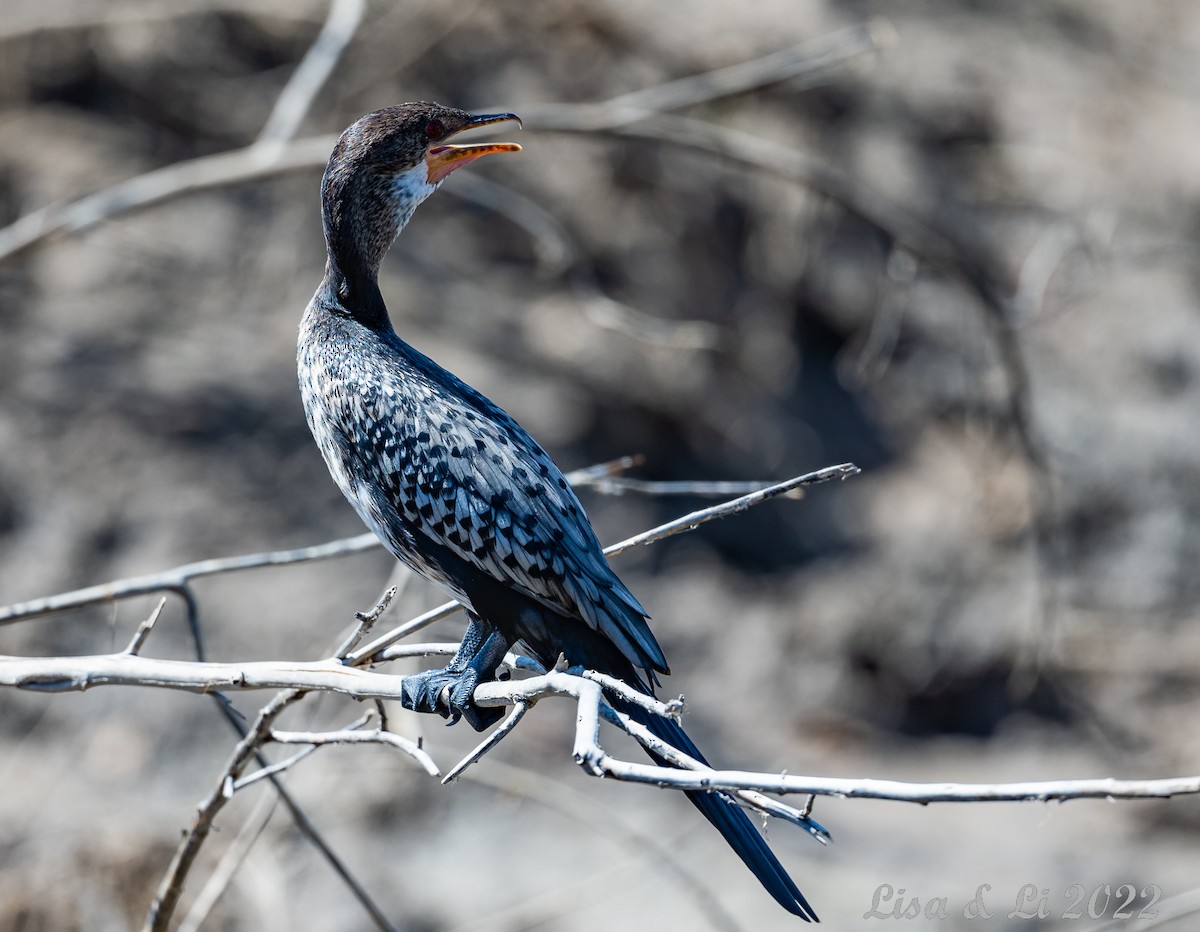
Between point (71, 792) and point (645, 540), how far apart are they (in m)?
4.61

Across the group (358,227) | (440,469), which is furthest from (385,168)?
(440,469)

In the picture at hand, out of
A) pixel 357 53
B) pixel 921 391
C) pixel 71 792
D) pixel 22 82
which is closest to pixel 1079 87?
pixel 921 391

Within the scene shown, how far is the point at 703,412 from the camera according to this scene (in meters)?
7.27

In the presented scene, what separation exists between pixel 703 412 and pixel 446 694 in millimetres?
4735

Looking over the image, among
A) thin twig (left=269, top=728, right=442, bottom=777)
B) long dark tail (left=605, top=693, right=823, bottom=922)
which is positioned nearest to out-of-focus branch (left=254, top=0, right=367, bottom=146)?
thin twig (left=269, top=728, right=442, bottom=777)

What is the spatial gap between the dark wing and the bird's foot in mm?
244

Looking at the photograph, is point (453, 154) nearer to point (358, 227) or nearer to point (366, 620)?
point (358, 227)

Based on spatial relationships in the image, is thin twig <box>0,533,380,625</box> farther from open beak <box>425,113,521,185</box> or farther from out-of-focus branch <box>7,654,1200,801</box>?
open beak <box>425,113,521,185</box>

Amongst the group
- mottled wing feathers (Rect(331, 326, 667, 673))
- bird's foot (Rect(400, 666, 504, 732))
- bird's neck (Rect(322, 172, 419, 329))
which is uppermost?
bird's neck (Rect(322, 172, 419, 329))

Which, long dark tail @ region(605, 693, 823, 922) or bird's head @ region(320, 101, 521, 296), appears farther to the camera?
bird's head @ region(320, 101, 521, 296)

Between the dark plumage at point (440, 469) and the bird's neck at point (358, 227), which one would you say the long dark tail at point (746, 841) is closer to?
the dark plumage at point (440, 469)

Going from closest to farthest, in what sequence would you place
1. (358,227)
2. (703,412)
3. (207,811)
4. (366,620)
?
1. (366,620)
2. (358,227)
3. (207,811)
4. (703,412)

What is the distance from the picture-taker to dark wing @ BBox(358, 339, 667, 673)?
2.63 m

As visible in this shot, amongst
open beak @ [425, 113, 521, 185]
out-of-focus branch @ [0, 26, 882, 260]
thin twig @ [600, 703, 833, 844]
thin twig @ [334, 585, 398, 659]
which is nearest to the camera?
thin twig @ [600, 703, 833, 844]
